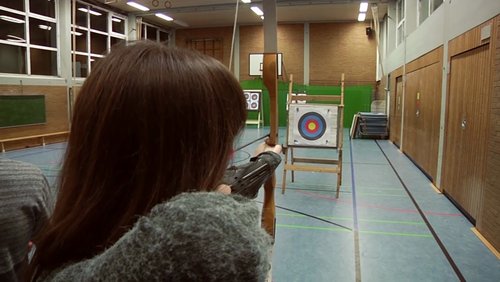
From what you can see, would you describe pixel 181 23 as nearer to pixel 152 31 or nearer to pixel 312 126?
pixel 152 31

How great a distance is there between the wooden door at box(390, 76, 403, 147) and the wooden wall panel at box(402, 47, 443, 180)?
844 millimetres

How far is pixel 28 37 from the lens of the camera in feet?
28.6

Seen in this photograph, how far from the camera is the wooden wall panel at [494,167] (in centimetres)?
281

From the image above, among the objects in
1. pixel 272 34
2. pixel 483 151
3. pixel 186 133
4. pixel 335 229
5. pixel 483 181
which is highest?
pixel 272 34

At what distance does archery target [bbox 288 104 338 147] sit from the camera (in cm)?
498

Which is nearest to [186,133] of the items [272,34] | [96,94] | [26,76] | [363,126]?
[96,94]

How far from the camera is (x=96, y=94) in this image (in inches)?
20.2

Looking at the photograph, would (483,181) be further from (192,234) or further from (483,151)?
(192,234)

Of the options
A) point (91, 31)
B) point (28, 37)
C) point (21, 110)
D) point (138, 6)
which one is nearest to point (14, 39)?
point (28, 37)

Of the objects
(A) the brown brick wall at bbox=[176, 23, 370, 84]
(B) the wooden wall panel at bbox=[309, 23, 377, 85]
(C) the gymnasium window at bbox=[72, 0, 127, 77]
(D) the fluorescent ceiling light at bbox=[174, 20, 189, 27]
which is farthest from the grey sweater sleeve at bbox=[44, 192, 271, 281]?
(D) the fluorescent ceiling light at bbox=[174, 20, 189, 27]

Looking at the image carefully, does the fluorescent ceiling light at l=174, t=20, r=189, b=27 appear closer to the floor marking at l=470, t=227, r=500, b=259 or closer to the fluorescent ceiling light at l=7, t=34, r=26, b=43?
the fluorescent ceiling light at l=7, t=34, r=26, b=43

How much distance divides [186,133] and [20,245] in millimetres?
483

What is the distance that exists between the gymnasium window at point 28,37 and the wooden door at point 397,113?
26.5ft

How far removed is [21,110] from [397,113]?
26.5 feet
